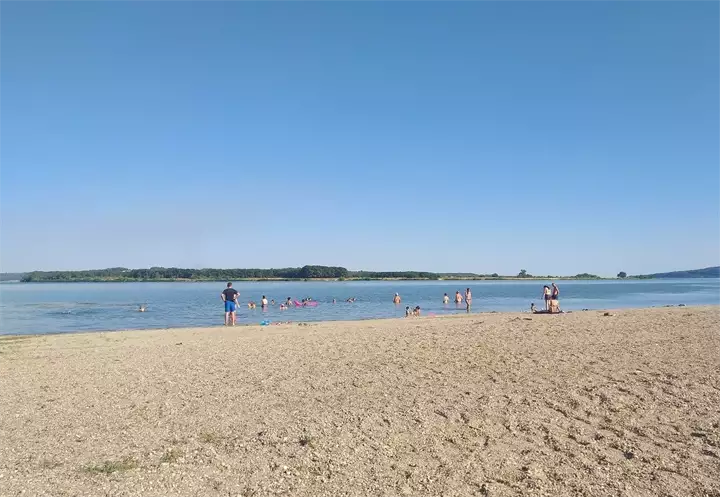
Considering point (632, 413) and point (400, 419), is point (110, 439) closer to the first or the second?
point (400, 419)

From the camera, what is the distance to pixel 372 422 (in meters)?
7.50

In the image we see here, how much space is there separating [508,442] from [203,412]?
4.44 m

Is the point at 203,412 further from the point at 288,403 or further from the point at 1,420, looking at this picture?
the point at 1,420

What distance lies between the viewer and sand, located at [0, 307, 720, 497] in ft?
18.3

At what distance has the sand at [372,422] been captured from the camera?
5574mm

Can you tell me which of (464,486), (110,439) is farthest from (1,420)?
(464,486)

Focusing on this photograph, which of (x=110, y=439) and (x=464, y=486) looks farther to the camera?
(x=110, y=439)

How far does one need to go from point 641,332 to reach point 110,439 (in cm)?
1536

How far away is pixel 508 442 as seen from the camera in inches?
262

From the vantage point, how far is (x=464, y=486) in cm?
543

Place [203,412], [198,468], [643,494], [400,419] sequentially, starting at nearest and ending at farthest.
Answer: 1. [643,494]
2. [198,468]
3. [400,419]
4. [203,412]

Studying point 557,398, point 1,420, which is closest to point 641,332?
point 557,398

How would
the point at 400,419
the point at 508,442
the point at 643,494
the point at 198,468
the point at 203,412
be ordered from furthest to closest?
the point at 203,412 < the point at 400,419 < the point at 508,442 < the point at 198,468 < the point at 643,494

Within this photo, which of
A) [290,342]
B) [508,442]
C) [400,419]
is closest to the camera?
[508,442]
